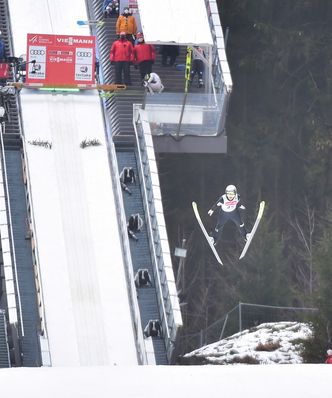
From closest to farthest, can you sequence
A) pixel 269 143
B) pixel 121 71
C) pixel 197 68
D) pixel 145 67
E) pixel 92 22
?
pixel 197 68 → pixel 121 71 → pixel 145 67 → pixel 92 22 → pixel 269 143

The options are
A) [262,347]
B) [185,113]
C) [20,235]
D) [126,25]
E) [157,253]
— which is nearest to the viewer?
[262,347]

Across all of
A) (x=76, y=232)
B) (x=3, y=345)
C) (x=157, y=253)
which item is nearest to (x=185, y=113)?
(x=157, y=253)

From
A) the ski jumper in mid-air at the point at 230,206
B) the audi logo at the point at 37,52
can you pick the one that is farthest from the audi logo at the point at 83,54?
the ski jumper in mid-air at the point at 230,206

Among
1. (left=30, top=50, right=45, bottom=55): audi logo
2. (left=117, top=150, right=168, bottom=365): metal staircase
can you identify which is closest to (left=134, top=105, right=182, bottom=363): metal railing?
(left=117, top=150, right=168, bottom=365): metal staircase

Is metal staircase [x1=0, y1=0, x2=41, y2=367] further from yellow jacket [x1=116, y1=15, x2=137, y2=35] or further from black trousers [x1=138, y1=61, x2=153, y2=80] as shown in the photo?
yellow jacket [x1=116, y1=15, x2=137, y2=35]

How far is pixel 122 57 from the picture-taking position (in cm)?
3036

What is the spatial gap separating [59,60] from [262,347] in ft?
25.2

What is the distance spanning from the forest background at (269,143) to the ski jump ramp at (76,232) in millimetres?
17896

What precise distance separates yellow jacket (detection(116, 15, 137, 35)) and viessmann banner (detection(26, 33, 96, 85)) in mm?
1822

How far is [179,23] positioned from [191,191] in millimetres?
20657

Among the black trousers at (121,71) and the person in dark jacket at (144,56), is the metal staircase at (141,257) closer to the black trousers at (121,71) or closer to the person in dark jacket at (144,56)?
the black trousers at (121,71)

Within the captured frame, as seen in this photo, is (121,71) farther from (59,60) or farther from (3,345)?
(3,345)

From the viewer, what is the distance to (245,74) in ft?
165

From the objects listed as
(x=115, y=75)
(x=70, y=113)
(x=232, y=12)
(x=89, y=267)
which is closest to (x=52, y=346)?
(x=89, y=267)
